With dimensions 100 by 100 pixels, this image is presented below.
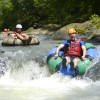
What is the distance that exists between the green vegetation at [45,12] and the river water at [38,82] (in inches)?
207

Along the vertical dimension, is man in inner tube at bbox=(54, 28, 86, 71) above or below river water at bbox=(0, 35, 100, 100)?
above

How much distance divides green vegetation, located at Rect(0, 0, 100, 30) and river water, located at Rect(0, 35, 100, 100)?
5.26 m

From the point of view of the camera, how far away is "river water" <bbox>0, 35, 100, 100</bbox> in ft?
12.1

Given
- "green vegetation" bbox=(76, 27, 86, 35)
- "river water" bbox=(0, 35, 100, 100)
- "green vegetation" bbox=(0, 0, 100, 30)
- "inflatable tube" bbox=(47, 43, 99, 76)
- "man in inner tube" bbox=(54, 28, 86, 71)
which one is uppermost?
"green vegetation" bbox=(0, 0, 100, 30)

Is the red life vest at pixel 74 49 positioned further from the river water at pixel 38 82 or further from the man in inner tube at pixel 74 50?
the river water at pixel 38 82

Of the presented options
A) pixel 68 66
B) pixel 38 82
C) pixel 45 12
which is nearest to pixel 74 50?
pixel 68 66

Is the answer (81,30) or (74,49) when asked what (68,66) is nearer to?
(74,49)

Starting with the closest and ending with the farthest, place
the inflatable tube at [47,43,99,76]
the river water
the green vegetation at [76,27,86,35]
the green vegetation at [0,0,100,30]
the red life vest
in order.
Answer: the river water, the inflatable tube at [47,43,99,76], the red life vest, the green vegetation at [76,27,86,35], the green vegetation at [0,0,100,30]

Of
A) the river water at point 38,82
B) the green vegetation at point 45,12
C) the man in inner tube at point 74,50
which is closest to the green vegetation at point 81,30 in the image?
the green vegetation at point 45,12

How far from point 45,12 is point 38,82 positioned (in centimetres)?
1635

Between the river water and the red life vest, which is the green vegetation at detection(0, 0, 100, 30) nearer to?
the red life vest

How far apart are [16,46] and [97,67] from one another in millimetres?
4100

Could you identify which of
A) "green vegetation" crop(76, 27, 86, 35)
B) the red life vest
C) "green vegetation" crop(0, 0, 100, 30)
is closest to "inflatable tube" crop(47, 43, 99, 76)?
the red life vest

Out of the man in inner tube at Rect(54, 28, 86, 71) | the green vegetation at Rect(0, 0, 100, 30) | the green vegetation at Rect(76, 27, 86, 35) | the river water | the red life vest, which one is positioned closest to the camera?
the river water
